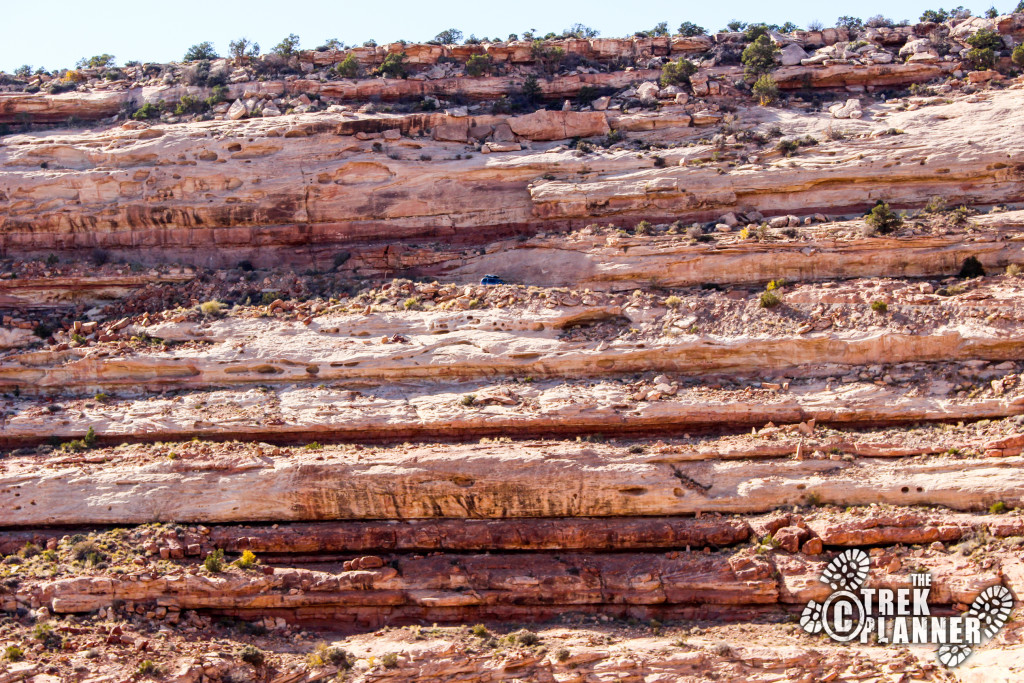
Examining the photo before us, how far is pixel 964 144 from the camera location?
31516 millimetres

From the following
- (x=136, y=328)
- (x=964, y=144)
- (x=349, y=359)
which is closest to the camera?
(x=349, y=359)

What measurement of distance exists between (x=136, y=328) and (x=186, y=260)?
4.95m

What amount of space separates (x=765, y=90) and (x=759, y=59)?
1855mm

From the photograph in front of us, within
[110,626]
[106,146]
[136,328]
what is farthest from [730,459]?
[106,146]

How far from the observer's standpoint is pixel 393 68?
129ft

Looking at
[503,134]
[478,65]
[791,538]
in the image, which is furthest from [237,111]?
[791,538]

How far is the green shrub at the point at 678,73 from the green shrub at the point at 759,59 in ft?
6.77

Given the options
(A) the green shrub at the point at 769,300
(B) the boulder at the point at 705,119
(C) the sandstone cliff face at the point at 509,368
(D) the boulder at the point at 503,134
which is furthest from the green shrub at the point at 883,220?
(D) the boulder at the point at 503,134

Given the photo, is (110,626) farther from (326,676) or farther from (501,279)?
(501,279)

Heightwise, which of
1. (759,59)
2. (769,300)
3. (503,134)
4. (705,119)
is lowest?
(769,300)

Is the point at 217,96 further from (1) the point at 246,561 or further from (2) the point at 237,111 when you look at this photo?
(1) the point at 246,561

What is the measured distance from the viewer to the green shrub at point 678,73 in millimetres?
38000

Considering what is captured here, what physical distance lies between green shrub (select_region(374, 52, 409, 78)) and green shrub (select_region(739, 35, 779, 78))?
1315 cm

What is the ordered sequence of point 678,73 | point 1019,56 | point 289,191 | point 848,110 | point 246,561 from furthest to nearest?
1. point 678,73
2. point 1019,56
3. point 848,110
4. point 289,191
5. point 246,561
